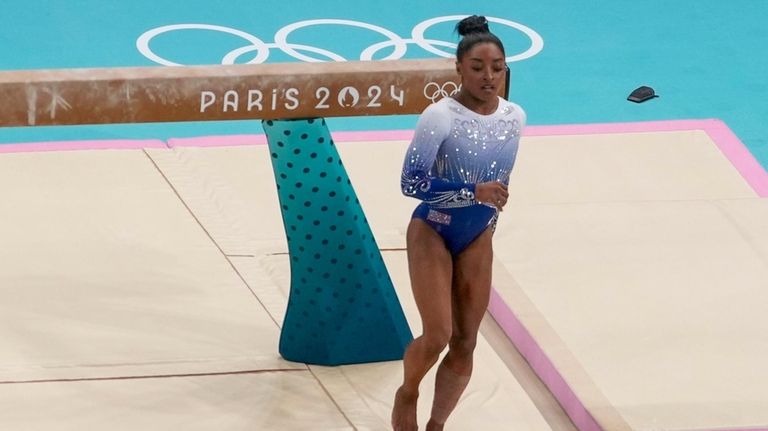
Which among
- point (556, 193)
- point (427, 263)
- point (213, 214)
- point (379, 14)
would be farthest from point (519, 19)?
point (427, 263)

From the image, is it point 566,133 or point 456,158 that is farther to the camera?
point 566,133

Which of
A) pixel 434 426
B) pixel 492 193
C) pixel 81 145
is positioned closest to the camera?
pixel 492 193

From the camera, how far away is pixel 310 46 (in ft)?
28.0

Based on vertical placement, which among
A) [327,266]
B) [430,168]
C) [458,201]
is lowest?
[327,266]

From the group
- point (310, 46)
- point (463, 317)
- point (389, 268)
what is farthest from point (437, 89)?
point (310, 46)

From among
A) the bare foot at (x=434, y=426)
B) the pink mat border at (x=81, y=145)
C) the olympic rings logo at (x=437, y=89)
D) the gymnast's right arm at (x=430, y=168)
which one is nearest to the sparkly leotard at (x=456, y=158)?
the gymnast's right arm at (x=430, y=168)

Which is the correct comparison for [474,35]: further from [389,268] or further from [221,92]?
[389,268]

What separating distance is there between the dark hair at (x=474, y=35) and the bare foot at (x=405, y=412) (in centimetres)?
113

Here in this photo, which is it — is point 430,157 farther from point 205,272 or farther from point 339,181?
point 205,272

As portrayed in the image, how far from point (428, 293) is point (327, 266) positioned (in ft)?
2.87

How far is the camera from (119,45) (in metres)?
8.53

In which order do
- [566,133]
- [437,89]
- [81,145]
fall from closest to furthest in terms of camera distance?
[437,89] → [81,145] → [566,133]

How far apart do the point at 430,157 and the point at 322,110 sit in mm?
710

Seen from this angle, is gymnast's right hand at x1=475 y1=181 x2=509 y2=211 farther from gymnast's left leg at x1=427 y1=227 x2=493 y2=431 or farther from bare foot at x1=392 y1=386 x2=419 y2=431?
bare foot at x1=392 y1=386 x2=419 y2=431
